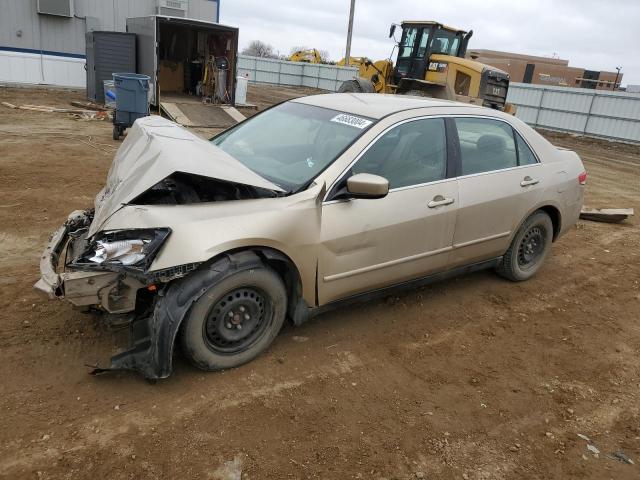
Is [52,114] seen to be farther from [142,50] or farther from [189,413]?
[189,413]

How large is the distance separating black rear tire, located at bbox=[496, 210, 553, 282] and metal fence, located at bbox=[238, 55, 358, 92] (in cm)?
2788

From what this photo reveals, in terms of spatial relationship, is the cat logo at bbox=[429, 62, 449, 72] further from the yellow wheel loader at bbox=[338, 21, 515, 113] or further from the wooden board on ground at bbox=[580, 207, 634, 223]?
the wooden board on ground at bbox=[580, 207, 634, 223]

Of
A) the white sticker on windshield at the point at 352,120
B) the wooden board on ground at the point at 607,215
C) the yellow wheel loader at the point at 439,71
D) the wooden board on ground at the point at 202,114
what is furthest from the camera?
the yellow wheel loader at the point at 439,71

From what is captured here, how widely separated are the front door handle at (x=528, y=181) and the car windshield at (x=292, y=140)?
1673 millimetres

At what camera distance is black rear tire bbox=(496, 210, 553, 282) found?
4.75 meters

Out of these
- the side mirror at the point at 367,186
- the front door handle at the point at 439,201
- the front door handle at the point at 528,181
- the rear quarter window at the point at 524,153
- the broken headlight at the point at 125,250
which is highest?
the rear quarter window at the point at 524,153

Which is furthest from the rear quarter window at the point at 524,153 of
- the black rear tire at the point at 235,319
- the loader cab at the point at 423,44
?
the loader cab at the point at 423,44

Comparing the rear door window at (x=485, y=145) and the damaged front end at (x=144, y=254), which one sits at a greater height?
the rear door window at (x=485, y=145)

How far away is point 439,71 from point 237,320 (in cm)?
1310

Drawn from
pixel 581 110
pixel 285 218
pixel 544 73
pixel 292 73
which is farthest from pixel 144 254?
pixel 544 73

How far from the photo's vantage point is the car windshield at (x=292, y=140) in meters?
3.51

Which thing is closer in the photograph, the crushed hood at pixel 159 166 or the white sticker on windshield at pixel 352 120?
the crushed hood at pixel 159 166

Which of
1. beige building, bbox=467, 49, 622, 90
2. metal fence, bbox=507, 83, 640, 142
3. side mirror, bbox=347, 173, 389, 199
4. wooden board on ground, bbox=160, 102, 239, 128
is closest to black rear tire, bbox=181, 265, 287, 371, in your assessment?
side mirror, bbox=347, 173, 389, 199

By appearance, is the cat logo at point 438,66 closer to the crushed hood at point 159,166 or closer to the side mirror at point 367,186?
the crushed hood at point 159,166
